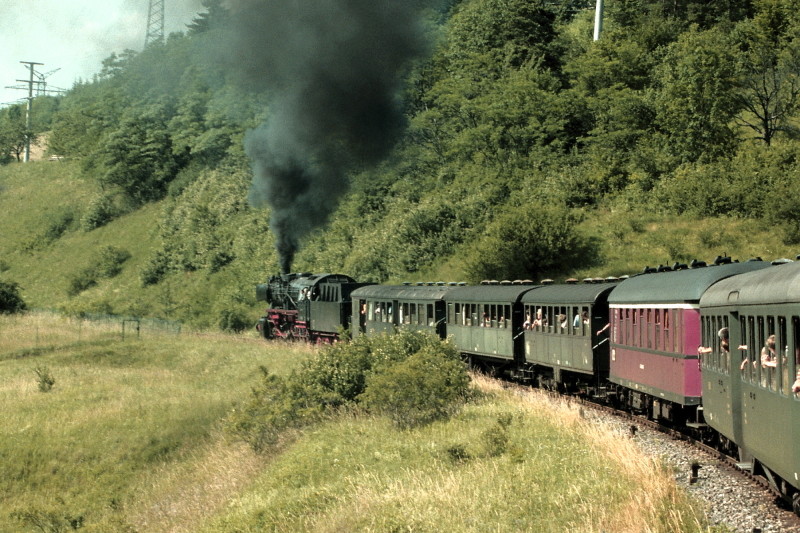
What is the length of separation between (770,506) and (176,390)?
24145 mm

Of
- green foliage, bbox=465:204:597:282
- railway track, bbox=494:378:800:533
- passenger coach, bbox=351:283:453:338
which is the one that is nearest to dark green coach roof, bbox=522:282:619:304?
railway track, bbox=494:378:800:533

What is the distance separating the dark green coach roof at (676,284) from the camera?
1510 cm

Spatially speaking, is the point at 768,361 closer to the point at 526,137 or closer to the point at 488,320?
the point at 488,320

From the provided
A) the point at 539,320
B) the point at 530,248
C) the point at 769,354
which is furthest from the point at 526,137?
the point at 769,354

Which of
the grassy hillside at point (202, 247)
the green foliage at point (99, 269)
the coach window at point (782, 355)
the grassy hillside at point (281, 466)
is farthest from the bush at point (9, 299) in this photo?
the coach window at point (782, 355)

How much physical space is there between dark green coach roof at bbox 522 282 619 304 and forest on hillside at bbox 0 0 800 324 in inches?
707

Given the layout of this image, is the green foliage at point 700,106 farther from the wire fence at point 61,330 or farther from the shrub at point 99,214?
the shrub at point 99,214

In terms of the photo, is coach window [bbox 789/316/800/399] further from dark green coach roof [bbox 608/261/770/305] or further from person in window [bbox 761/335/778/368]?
dark green coach roof [bbox 608/261/770/305]

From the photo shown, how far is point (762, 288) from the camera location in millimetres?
10133

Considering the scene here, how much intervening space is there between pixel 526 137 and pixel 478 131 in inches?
126

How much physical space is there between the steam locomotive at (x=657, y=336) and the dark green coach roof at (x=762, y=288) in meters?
0.02

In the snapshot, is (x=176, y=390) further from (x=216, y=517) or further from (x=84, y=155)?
(x=84, y=155)

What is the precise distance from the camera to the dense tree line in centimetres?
4575

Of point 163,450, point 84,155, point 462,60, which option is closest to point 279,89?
point 163,450
